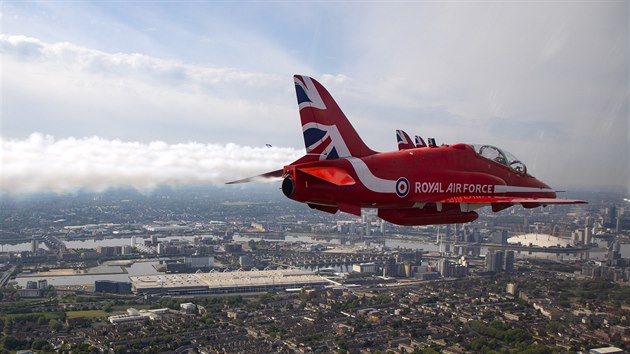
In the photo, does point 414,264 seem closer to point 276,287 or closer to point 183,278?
point 276,287

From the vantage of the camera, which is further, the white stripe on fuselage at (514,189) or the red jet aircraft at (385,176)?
the white stripe on fuselage at (514,189)

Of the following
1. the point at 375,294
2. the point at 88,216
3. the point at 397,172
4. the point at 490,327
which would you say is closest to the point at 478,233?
the point at 375,294

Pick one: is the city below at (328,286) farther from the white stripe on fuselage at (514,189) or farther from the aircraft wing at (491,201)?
the white stripe on fuselage at (514,189)

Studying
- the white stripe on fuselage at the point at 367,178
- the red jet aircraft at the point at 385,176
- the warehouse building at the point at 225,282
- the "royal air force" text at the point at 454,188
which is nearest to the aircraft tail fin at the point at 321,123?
the red jet aircraft at the point at 385,176

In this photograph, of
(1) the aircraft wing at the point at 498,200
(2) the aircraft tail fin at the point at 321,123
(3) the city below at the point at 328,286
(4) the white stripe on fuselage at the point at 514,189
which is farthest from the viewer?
(3) the city below at the point at 328,286

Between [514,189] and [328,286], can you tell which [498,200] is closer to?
[514,189]

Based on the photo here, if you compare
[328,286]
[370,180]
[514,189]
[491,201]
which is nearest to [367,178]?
[370,180]
